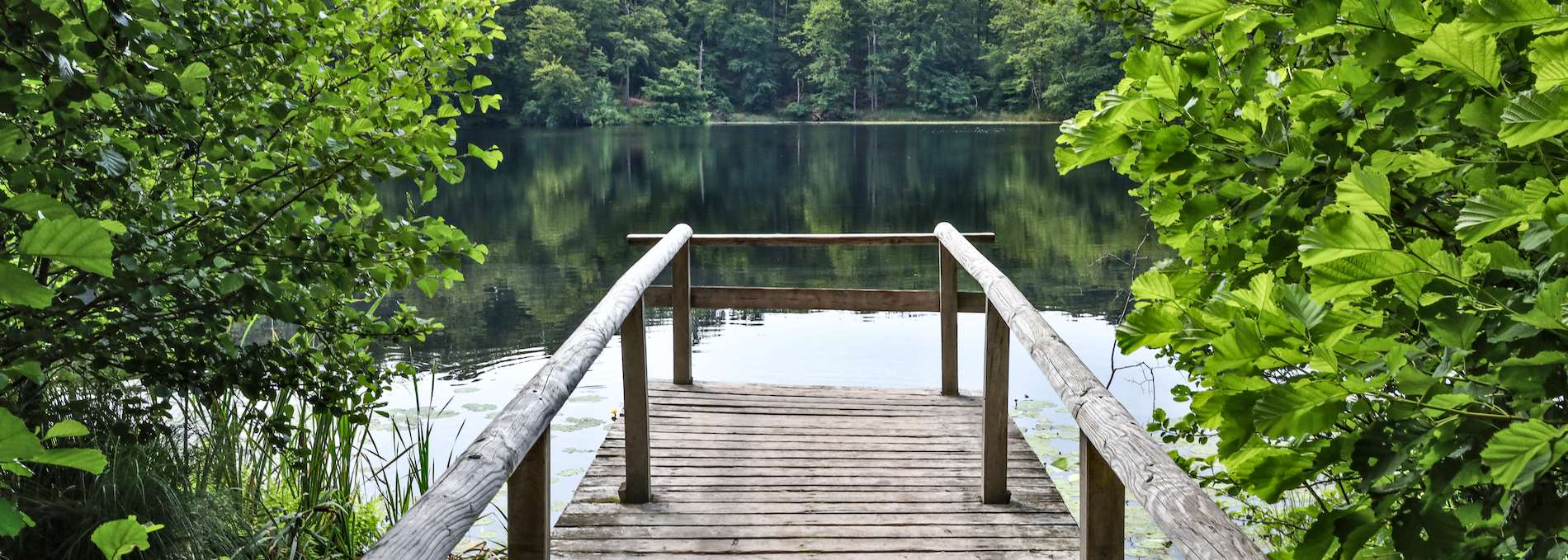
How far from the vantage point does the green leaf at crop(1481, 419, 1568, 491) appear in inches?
26.7

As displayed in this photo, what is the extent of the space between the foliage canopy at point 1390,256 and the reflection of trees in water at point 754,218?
5.20 m

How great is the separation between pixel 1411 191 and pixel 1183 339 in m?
0.29

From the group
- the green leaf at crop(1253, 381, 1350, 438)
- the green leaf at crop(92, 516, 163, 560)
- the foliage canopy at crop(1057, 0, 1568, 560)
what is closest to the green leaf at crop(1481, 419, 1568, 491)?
the foliage canopy at crop(1057, 0, 1568, 560)

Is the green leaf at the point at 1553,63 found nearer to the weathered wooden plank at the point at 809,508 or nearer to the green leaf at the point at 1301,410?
the green leaf at the point at 1301,410

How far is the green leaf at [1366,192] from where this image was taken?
845mm

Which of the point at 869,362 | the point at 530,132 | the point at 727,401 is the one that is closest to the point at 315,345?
the point at 727,401

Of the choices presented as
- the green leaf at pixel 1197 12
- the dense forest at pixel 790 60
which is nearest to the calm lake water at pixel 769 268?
the green leaf at pixel 1197 12

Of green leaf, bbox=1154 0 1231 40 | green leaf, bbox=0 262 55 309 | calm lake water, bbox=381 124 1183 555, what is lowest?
calm lake water, bbox=381 124 1183 555

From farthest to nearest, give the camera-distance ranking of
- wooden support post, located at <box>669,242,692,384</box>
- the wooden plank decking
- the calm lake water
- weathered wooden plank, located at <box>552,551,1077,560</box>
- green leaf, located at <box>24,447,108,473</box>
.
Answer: the calm lake water < wooden support post, located at <box>669,242,692,384</box> < the wooden plank decking < weathered wooden plank, located at <box>552,551,1077,560</box> < green leaf, located at <box>24,447,108,473</box>

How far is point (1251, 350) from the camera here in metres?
0.88

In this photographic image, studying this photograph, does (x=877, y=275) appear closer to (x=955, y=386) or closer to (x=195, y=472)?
(x=955, y=386)

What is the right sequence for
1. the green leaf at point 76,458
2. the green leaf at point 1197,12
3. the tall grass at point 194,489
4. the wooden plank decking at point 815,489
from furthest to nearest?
the wooden plank decking at point 815,489 < the tall grass at point 194,489 < the green leaf at point 1197,12 < the green leaf at point 76,458

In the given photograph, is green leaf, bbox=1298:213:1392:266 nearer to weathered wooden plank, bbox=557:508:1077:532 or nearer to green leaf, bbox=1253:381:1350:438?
green leaf, bbox=1253:381:1350:438

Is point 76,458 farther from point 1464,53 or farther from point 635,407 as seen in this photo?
point 635,407
